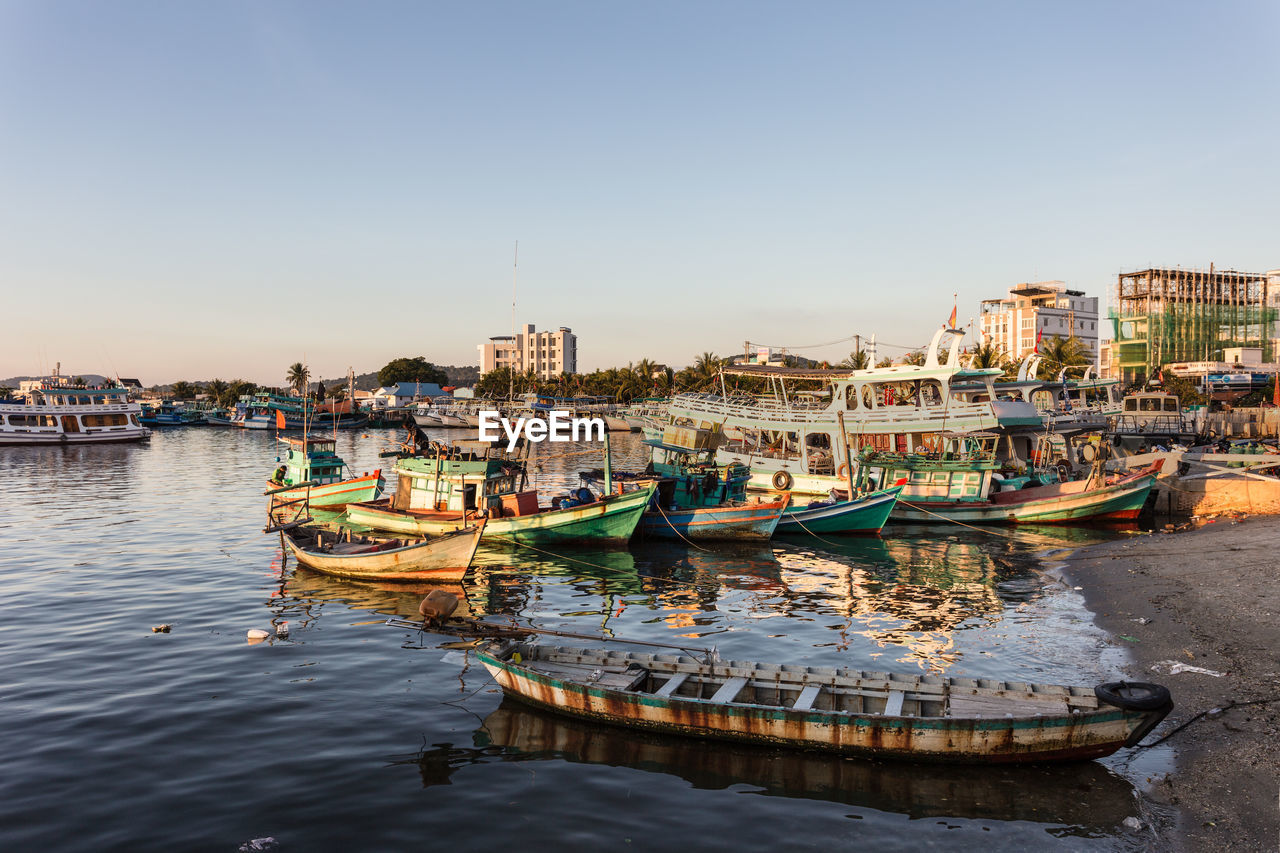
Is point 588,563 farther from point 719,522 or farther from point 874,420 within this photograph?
point 874,420

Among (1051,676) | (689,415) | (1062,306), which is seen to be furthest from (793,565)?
(1062,306)

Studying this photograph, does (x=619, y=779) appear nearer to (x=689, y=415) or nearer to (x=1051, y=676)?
(x=1051, y=676)

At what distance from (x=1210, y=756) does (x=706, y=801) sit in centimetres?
753

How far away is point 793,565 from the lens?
28812mm

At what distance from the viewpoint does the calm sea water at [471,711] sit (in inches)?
428

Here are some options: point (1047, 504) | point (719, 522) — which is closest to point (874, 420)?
point (1047, 504)

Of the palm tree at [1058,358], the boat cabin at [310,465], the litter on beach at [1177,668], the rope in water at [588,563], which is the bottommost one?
the rope in water at [588,563]

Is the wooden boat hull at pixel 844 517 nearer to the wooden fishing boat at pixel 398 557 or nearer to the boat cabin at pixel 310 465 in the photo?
the wooden fishing boat at pixel 398 557

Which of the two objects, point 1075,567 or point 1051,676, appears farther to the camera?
point 1075,567

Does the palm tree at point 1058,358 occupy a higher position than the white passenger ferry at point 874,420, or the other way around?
the palm tree at point 1058,358

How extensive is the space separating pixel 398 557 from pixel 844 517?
61.4ft

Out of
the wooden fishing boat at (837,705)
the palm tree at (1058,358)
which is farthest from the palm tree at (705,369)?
the wooden fishing boat at (837,705)

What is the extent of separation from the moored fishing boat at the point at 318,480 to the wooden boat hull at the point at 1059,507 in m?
25.7

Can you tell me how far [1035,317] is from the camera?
490 ft
